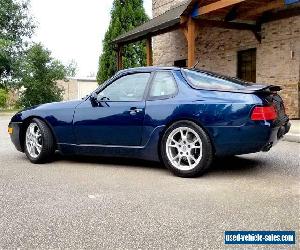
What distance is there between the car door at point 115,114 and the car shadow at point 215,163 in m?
0.52

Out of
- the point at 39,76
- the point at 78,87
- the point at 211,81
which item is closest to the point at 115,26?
the point at 39,76

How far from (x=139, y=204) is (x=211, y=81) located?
2002mm

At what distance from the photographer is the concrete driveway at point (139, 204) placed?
9.21 ft

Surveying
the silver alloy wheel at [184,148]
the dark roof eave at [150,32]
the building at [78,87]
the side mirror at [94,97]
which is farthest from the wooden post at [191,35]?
the building at [78,87]

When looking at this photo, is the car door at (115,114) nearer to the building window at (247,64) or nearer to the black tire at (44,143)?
the black tire at (44,143)

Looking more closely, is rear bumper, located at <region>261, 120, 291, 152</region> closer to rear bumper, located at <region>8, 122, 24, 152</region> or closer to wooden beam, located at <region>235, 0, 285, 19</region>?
rear bumper, located at <region>8, 122, 24, 152</region>

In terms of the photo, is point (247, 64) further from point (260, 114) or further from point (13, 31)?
point (13, 31)

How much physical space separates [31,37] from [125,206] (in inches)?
1309

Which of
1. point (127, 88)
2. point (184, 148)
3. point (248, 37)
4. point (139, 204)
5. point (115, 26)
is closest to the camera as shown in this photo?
point (139, 204)

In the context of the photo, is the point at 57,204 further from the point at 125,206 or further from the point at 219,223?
the point at 219,223

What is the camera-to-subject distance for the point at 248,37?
14.5 metres

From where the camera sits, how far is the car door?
202 inches

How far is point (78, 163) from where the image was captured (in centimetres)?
580

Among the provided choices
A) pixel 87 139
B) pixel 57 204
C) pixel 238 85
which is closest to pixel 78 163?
pixel 87 139
